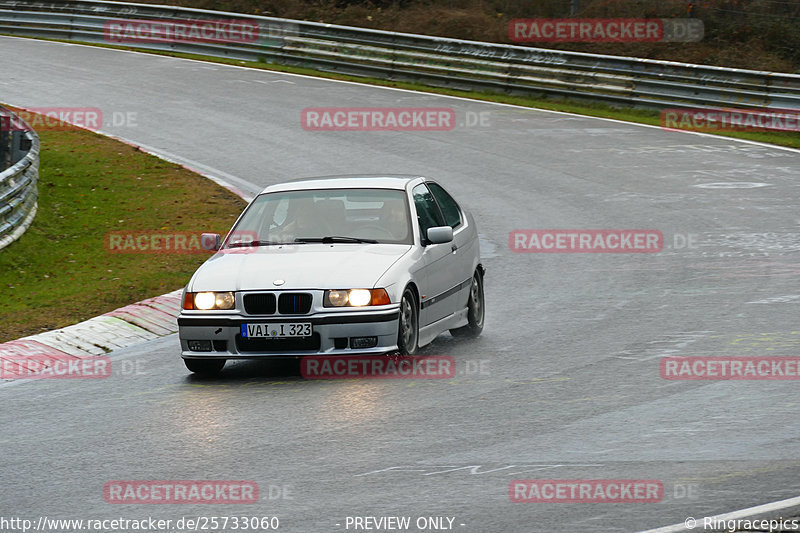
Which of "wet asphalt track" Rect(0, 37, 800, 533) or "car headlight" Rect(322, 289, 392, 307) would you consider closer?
"wet asphalt track" Rect(0, 37, 800, 533)

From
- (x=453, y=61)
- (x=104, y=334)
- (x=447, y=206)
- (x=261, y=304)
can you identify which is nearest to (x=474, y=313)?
(x=447, y=206)

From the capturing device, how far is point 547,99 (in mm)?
28344

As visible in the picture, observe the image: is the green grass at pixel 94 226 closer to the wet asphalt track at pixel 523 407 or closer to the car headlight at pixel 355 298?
the wet asphalt track at pixel 523 407

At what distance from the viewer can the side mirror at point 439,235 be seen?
1044 cm

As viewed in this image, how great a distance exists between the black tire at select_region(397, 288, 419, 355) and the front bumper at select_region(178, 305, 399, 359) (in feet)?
0.46

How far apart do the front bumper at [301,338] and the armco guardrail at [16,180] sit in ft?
20.2

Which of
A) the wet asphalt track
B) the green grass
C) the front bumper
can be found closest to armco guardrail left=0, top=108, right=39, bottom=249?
the green grass

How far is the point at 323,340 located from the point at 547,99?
19816 millimetres

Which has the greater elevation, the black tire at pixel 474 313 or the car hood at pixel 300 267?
the car hood at pixel 300 267

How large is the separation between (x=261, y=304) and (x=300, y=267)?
0.46 metres

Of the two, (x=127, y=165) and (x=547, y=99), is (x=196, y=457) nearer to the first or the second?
(x=127, y=165)

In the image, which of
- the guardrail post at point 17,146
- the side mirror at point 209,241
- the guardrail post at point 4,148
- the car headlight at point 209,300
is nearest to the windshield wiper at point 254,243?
the side mirror at point 209,241

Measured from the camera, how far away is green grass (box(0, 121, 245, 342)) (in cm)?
1305

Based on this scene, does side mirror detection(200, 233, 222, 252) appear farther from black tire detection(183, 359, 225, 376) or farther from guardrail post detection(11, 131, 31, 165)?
guardrail post detection(11, 131, 31, 165)
